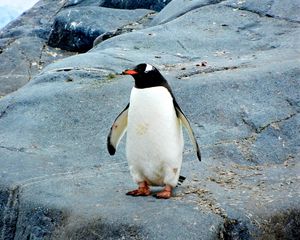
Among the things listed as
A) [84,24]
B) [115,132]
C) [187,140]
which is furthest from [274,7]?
[115,132]

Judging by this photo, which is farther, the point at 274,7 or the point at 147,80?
the point at 274,7

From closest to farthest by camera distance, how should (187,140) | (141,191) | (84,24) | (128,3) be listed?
(141,191) → (187,140) → (84,24) → (128,3)

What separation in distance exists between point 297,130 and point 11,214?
2.67 meters

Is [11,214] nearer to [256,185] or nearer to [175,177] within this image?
[175,177]

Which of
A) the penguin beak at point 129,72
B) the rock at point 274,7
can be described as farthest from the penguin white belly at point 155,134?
the rock at point 274,7

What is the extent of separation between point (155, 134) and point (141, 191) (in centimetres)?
39

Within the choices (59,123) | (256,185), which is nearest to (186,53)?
(59,123)

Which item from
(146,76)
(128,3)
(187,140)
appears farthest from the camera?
(128,3)

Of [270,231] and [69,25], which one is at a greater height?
[270,231]

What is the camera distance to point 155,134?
4125 mm

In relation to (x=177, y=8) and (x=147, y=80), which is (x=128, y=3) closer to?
(x=177, y=8)

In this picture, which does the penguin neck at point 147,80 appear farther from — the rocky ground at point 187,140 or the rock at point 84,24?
the rock at point 84,24

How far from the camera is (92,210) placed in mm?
3977

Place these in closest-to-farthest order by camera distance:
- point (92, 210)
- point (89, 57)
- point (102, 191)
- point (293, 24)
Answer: point (92, 210)
point (102, 191)
point (89, 57)
point (293, 24)
